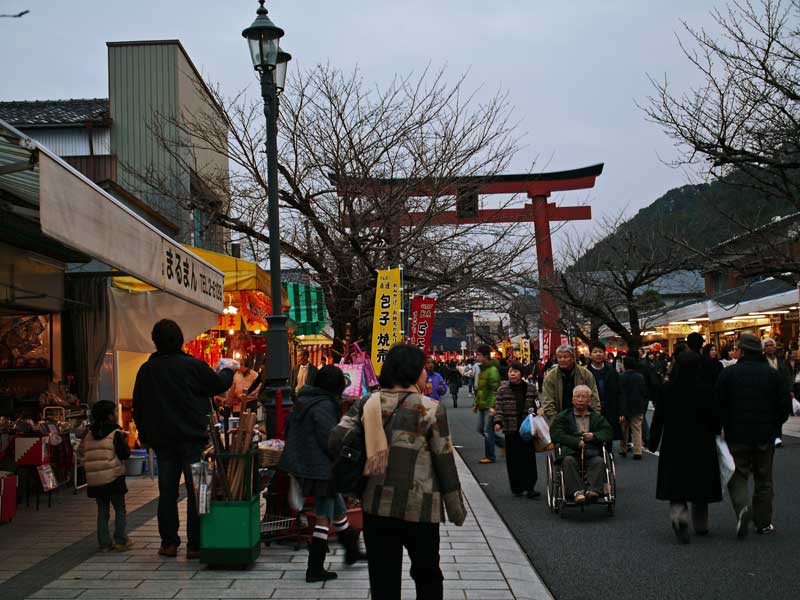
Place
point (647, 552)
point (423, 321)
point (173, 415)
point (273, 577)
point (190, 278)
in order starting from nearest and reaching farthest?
point (273, 577)
point (173, 415)
point (647, 552)
point (190, 278)
point (423, 321)

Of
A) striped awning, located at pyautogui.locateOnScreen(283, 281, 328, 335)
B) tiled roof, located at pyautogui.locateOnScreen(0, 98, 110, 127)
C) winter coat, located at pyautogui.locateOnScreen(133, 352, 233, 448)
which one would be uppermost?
tiled roof, located at pyautogui.locateOnScreen(0, 98, 110, 127)

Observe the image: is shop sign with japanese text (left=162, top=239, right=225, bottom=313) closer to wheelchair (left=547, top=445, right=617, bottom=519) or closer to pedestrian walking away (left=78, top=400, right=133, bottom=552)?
pedestrian walking away (left=78, top=400, right=133, bottom=552)

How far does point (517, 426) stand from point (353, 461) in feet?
22.5

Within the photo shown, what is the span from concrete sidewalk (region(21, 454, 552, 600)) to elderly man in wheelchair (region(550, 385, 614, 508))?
1.72 meters

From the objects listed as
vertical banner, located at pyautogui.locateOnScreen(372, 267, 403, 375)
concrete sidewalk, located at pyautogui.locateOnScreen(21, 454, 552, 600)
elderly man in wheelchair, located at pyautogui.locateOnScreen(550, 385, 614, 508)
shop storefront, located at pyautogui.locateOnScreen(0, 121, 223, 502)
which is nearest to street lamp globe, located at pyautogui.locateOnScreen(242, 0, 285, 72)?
shop storefront, located at pyautogui.locateOnScreen(0, 121, 223, 502)

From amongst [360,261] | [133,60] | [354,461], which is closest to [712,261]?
[360,261]

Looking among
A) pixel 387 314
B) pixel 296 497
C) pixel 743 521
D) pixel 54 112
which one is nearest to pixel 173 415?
pixel 296 497

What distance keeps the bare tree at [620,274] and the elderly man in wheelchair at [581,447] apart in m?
21.5

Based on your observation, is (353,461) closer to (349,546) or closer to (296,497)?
(349,546)

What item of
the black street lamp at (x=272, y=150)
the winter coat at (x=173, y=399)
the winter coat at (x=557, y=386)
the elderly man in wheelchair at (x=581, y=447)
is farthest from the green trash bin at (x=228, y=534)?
the winter coat at (x=557, y=386)

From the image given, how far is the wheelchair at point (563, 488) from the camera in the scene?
28.8 ft

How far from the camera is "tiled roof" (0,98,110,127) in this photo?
21906 mm

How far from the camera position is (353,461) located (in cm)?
413

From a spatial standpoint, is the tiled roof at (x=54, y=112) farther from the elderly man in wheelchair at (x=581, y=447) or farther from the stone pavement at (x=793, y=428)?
the stone pavement at (x=793, y=428)
